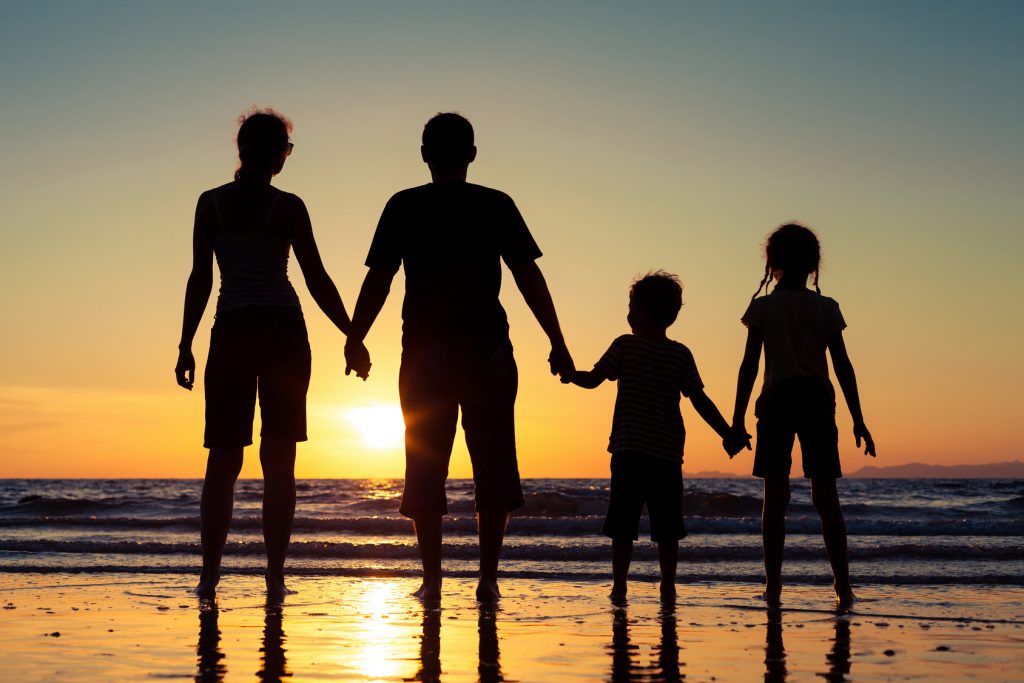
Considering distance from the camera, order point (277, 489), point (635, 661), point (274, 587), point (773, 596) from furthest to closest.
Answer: point (773, 596), point (274, 587), point (277, 489), point (635, 661)

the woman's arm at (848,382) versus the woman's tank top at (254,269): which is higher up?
the woman's tank top at (254,269)

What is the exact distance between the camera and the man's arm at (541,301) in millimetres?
4820

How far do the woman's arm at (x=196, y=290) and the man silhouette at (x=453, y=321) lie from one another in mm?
879

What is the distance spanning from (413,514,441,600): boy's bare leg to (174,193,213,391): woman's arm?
4.41ft

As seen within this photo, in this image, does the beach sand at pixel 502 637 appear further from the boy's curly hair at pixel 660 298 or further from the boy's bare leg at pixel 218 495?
the boy's curly hair at pixel 660 298

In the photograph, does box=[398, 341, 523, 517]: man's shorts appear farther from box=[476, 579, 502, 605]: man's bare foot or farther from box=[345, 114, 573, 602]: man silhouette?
box=[476, 579, 502, 605]: man's bare foot

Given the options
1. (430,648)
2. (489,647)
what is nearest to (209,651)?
(430,648)

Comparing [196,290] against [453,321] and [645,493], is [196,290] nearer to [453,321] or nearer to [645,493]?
[453,321]

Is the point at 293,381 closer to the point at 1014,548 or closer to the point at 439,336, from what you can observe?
the point at 439,336

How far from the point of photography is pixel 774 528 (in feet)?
17.8

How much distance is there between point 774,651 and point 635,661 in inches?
23.6

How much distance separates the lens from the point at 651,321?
5605mm

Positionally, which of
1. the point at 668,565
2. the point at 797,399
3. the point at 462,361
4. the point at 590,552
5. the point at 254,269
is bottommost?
the point at 590,552

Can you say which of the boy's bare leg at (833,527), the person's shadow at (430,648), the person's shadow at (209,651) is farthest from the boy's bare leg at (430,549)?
the boy's bare leg at (833,527)
